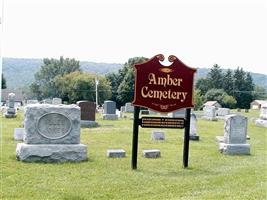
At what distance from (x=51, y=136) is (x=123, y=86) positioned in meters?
53.1

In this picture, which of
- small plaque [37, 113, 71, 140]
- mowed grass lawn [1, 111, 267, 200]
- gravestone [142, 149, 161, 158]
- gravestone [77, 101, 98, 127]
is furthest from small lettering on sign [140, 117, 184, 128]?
gravestone [77, 101, 98, 127]

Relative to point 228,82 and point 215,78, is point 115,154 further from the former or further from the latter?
point 215,78

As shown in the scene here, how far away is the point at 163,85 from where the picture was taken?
11.2 m

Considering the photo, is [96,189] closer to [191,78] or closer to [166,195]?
[166,195]

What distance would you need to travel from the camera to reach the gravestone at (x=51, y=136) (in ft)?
36.4

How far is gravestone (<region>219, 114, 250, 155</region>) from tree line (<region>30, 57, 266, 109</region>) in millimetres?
36926

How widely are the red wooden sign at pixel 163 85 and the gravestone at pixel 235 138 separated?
3340 mm

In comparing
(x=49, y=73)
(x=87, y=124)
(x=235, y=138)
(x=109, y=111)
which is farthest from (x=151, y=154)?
(x=49, y=73)

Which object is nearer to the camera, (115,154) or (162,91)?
(162,91)

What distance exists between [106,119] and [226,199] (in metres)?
22.8

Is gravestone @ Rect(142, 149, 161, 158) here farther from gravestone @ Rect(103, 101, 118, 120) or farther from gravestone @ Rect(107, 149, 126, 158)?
gravestone @ Rect(103, 101, 118, 120)

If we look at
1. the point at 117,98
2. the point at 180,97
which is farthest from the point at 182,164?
the point at 117,98

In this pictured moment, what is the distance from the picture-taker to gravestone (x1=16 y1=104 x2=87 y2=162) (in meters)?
11.1

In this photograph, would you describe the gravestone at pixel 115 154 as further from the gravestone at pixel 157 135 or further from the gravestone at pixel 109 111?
the gravestone at pixel 109 111
